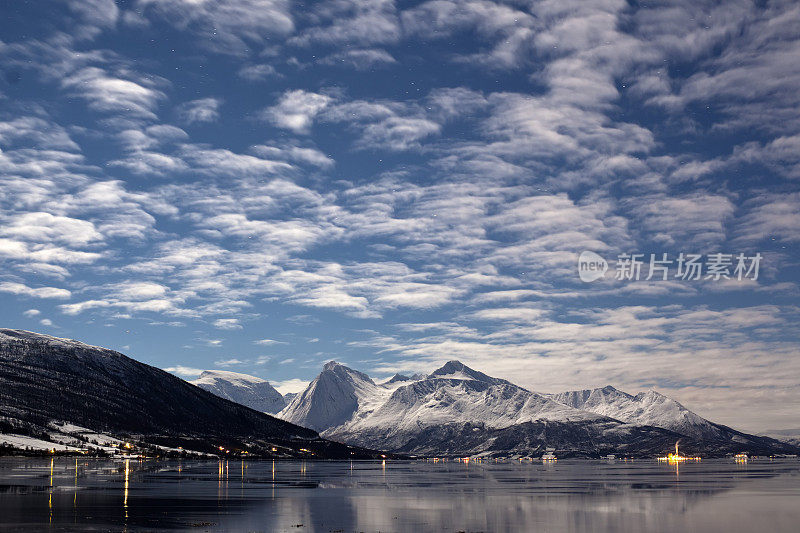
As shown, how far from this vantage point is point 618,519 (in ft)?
272

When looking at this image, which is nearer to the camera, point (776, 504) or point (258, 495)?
point (776, 504)

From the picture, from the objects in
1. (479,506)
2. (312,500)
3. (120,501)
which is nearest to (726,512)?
(479,506)

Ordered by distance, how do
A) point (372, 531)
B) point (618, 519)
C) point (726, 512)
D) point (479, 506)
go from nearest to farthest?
point (372, 531) → point (618, 519) → point (726, 512) → point (479, 506)

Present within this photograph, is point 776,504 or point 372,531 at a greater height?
point 372,531

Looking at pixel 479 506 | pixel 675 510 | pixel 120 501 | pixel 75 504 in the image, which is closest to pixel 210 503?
pixel 120 501

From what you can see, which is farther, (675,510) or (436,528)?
(675,510)

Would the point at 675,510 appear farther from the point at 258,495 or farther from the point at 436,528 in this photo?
the point at 258,495

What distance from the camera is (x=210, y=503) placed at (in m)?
98.6

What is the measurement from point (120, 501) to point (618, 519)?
6737 cm

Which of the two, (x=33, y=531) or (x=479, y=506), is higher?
(x=33, y=531)

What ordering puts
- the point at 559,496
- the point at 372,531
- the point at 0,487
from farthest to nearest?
1. the point at 559,496
2. the point at 0,487
3. the point at 372,531

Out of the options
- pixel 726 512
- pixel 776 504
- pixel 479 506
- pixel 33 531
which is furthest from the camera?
pixel 776 504

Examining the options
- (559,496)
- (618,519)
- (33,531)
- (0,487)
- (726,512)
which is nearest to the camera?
(33,531)

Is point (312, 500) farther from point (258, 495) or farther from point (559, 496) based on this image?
point (559, 496)
